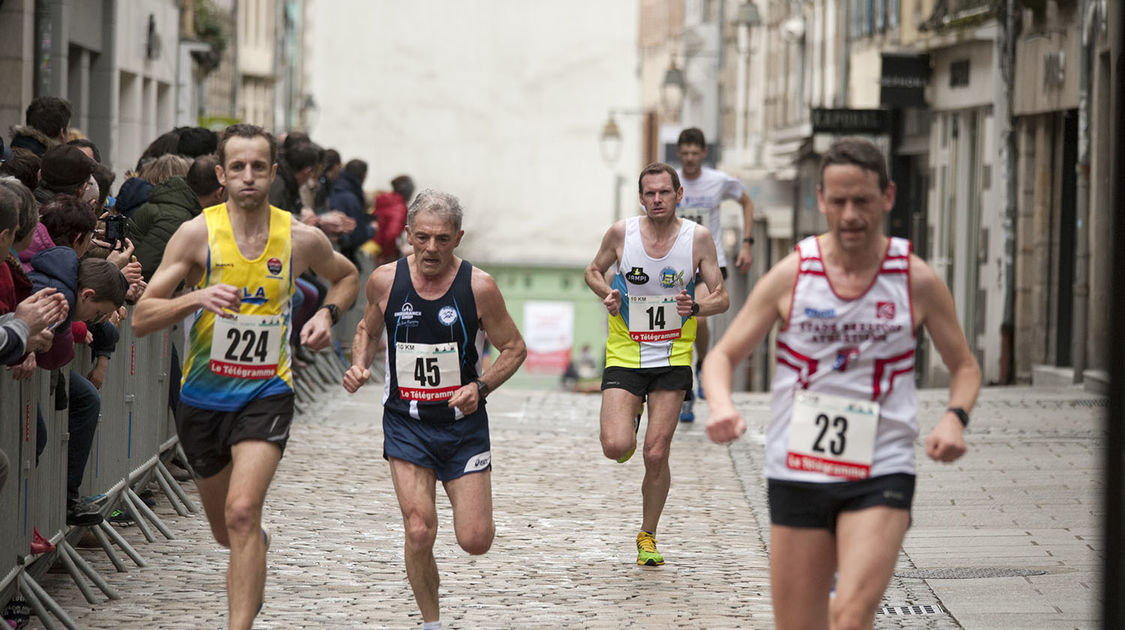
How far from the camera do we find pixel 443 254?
307 inches

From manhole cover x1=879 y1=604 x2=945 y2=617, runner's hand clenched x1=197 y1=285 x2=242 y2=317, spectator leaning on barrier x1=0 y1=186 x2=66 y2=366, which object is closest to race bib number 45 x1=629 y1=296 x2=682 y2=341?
manhole cover x1=879 y1=604 x2=945 y2=617

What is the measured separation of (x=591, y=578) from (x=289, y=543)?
6.07ft

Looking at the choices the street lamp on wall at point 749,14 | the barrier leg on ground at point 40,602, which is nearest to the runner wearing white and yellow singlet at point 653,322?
the barrier leg on ground at point 40,602

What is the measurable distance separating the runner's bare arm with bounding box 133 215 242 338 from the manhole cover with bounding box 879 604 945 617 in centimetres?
328

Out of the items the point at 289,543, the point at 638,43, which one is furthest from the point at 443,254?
the point at 638,43

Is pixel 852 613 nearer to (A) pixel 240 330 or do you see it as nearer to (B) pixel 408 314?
(B) pixel 408 314

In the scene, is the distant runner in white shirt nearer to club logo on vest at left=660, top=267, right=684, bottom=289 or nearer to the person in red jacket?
club logo on vest at left=660, top=267, right=684, bottom=289

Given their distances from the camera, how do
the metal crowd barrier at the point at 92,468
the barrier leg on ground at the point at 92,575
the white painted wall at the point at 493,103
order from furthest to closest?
the white painted wall at the point at 493,103
the barrier leg on ground at the point at 92,575
the metal crowd barrier at the point at 92,468

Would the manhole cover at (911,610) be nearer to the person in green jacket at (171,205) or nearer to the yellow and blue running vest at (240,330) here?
the yellow and blue running vest at (240,330)

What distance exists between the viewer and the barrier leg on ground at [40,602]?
7.95 metres

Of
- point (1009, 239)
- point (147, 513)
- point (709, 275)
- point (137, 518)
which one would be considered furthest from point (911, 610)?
point (1009, 239)

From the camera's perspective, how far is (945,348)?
625 cm

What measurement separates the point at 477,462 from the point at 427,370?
429 millimetres

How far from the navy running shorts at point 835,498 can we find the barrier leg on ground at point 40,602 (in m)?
3.41
